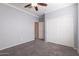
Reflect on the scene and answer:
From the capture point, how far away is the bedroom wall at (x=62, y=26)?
12.7 ft

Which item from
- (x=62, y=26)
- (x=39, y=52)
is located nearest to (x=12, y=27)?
(x=39, y=52)

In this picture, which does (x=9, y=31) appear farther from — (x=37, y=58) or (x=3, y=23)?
(x=37, y=58)

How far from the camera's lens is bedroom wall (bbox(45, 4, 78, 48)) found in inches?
152

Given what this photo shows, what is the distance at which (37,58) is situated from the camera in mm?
767

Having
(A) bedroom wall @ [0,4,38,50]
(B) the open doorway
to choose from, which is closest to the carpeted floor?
(A) bedroom wall @ [0,4,38,50]

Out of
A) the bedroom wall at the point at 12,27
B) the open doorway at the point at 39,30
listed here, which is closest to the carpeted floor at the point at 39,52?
the bedroom wall at the point at 12,27

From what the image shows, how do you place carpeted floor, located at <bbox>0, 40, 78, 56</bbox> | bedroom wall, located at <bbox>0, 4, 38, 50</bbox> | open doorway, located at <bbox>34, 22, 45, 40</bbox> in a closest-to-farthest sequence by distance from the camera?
carpeted floor, located at <bbox>0, 40, 78, 56</bbox>, bedroom wall, located at <bbox>0, 4, 38, 50</bbox>, open doorway, located at <bbox>34, 22, 45, 40</bbox>

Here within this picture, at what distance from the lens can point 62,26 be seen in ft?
14.4

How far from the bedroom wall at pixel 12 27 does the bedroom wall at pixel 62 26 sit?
1.74m

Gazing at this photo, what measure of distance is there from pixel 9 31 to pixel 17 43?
1057 mm

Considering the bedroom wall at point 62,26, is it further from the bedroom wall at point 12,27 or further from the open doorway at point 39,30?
the bedroom wall at point 12,27

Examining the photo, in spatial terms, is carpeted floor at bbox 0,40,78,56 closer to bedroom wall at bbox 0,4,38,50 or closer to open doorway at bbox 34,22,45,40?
bedroom wall at bbox 0,4,38,50

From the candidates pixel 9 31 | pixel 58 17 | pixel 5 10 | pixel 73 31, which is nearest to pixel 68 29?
pixel 73 31

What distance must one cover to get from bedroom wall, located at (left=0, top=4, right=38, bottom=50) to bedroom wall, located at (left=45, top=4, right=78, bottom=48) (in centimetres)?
174
